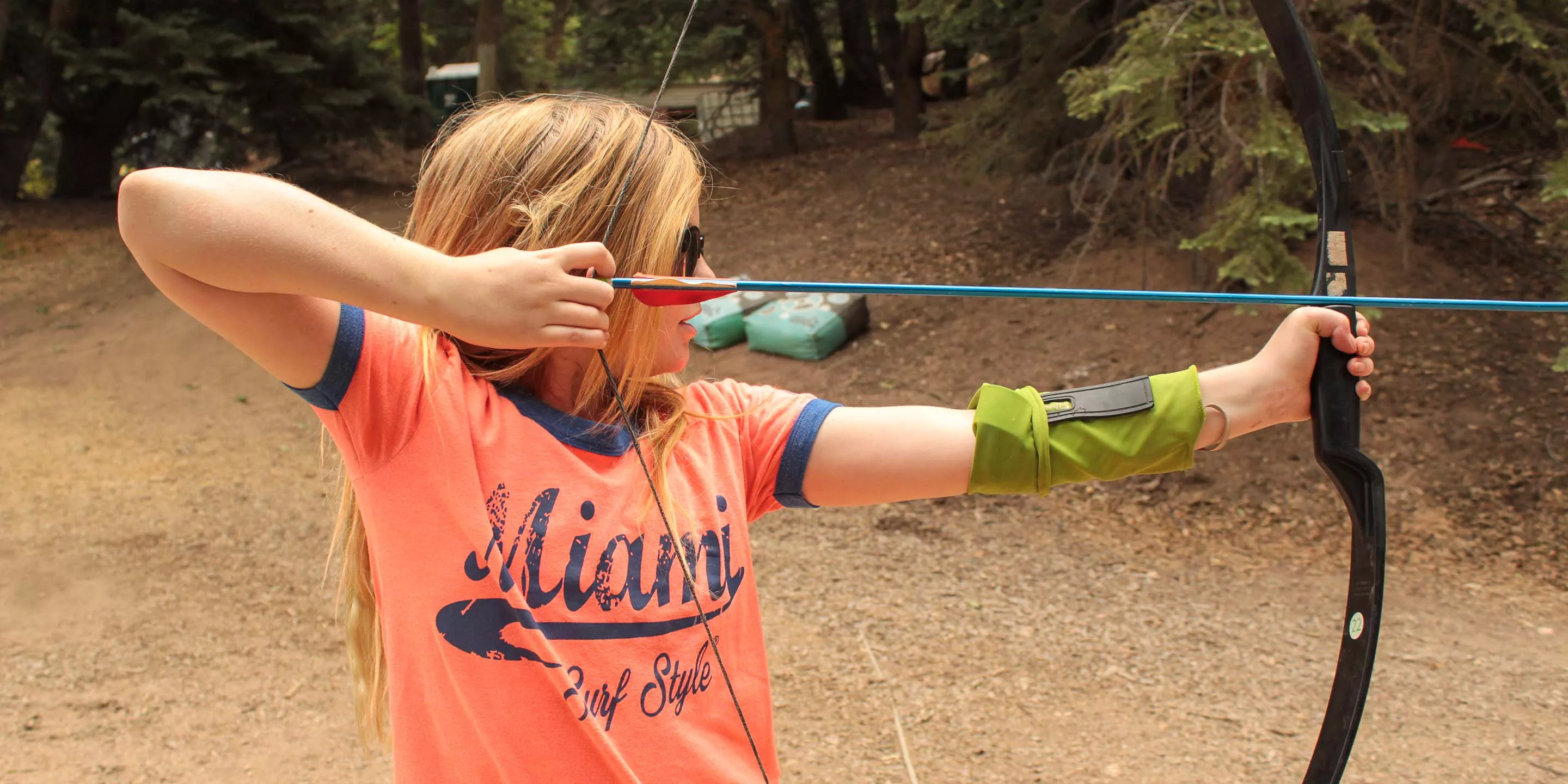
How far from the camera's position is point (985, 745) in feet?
10.7

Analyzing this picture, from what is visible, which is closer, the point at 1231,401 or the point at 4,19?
the point at 1231,401

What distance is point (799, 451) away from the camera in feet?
4.52

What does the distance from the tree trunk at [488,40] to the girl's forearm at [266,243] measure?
9.00 meters

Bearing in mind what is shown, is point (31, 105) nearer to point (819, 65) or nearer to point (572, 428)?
point (819, 65)

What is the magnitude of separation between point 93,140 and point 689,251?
11886 millimetres

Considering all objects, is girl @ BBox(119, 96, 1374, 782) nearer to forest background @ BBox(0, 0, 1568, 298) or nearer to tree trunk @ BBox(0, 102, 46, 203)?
forest background @ BBox(0, 0, 1568, 298)

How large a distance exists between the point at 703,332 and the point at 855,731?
12.4 ft

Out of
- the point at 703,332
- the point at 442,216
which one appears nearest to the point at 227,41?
the point at 703,332

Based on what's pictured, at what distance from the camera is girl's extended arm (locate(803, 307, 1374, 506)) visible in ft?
4.47

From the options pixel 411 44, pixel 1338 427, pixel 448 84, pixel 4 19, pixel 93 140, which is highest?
pixel 4 19

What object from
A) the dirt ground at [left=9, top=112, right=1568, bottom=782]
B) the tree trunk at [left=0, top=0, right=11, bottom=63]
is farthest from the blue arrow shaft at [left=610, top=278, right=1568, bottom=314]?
the tree trunk at [left=0, top=0, right=11, bottom=63]

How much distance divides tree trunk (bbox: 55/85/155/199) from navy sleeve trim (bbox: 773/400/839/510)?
11128mm

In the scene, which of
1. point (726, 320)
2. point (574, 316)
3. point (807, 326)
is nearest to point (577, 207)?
point (574, 316)

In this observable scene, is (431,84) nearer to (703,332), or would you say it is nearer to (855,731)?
(703,332)
